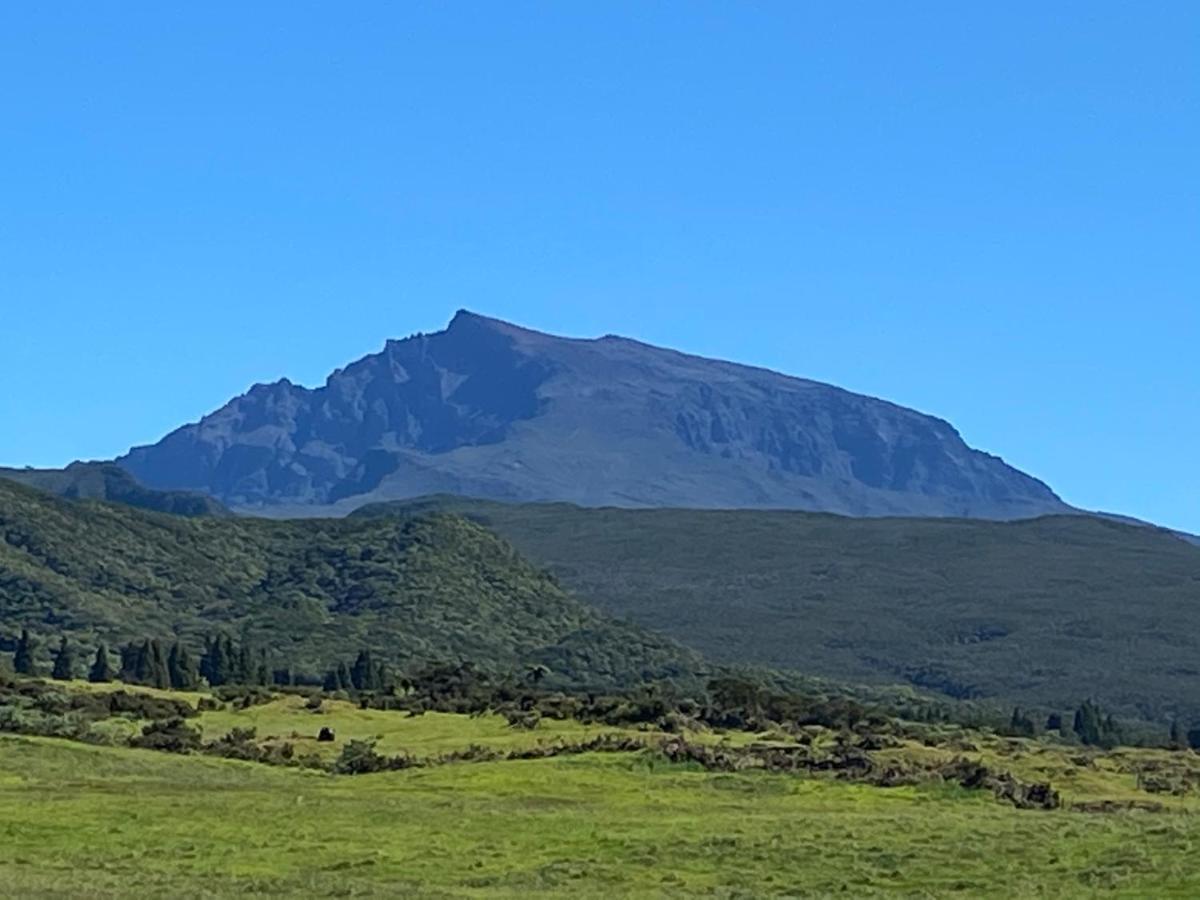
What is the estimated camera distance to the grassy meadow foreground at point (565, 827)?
31203 millimetres

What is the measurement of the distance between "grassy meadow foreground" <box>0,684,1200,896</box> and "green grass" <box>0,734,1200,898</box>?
8cm

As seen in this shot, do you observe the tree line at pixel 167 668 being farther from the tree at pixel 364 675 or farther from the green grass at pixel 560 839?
the green grass at pixel 560 839

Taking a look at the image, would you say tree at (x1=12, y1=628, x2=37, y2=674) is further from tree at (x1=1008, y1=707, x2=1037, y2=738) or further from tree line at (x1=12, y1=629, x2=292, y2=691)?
tree at (x1=1008, y1=707, x2=1037, y2=738)

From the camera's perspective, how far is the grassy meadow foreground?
3120 centimetres

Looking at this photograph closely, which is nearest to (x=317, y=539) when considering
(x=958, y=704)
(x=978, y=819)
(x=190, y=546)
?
(x=190, y=546)

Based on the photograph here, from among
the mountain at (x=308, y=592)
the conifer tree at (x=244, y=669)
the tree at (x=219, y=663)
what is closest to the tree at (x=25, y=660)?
the tree at (x=219, y=663)

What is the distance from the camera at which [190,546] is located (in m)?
163

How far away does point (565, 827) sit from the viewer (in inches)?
1489

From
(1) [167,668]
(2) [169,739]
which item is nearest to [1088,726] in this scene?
(1) [167,668]

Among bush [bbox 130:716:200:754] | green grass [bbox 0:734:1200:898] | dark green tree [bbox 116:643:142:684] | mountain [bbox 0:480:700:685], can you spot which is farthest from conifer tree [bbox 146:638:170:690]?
green grass [bbox 0:734:1200:898]

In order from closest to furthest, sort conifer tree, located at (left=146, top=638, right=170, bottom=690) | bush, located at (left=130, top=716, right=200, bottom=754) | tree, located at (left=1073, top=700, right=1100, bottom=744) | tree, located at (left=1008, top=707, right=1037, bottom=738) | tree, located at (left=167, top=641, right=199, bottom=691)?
bush, located at (left=130, top=716, right=200, bottom=754), conifer tree, located at (left=146, top=638, right=170, bottom=690), tree, located at (left=167, top=641, right=199, bottom=691), tree, located at (left=1008, top=707, right=1037, bottom=738), tree, located at (left=1073, top=700, right=1100, bottom=744)

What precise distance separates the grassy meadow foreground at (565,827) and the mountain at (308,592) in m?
72.2

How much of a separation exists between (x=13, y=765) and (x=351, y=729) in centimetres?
1450

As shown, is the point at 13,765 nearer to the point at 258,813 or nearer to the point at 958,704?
the point at 258,813
